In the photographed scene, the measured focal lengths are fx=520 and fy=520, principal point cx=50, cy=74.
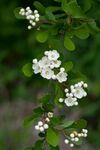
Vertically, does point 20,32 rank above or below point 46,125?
below

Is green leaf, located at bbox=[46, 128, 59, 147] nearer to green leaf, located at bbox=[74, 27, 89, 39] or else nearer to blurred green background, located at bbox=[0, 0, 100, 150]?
green leaf, located at bbox=[74, 27, 89, 39]

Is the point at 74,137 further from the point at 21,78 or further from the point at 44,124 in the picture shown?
the point at 21,78

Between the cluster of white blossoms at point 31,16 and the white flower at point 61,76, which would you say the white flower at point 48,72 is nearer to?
the white flower at point 61,76

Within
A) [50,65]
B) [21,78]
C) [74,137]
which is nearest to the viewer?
[50,65]

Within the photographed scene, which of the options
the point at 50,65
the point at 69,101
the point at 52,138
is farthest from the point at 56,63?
the point at 52,138

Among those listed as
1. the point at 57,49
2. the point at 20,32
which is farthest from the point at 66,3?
the point at 20,32

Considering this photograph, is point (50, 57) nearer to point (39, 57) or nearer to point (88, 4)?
point (39, 57)

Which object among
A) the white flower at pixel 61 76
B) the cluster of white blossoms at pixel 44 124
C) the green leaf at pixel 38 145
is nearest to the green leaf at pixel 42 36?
the white flower at pixel 61 76

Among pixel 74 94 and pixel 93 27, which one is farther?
pixel 93 27

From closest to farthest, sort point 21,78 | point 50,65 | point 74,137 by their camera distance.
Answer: point 50,65
point 74,137
point 21,78
